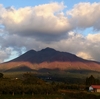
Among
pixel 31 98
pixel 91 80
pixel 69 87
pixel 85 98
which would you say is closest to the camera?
pixel 31 98

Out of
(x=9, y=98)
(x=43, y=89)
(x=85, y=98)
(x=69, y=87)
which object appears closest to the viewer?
(x=9, y=98)

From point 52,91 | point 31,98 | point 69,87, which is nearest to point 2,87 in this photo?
point 31,98

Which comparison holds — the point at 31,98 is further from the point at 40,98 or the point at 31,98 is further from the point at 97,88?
the point at 97,88

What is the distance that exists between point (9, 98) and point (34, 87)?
52.9 ft

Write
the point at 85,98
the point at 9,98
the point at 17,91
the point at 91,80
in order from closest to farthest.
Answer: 1. the point at 9,98
2. the point at 85,98
3. the point at 17,91
4. the point at 91,80

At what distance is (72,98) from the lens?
60750 mm

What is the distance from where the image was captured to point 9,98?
5281cm

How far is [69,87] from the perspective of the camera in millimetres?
93562

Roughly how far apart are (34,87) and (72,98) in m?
12.2

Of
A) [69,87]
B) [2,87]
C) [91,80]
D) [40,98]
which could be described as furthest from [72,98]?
[91,80]

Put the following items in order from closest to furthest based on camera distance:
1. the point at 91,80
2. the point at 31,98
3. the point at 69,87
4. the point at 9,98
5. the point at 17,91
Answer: the point at 9,98, the point at 31,98, the point at 17,91, the point at 69,87, the point at 91,80

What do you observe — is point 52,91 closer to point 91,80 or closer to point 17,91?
point 17,91

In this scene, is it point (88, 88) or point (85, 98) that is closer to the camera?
point (85, 98)

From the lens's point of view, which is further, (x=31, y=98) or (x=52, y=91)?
(x=52, y=91)
